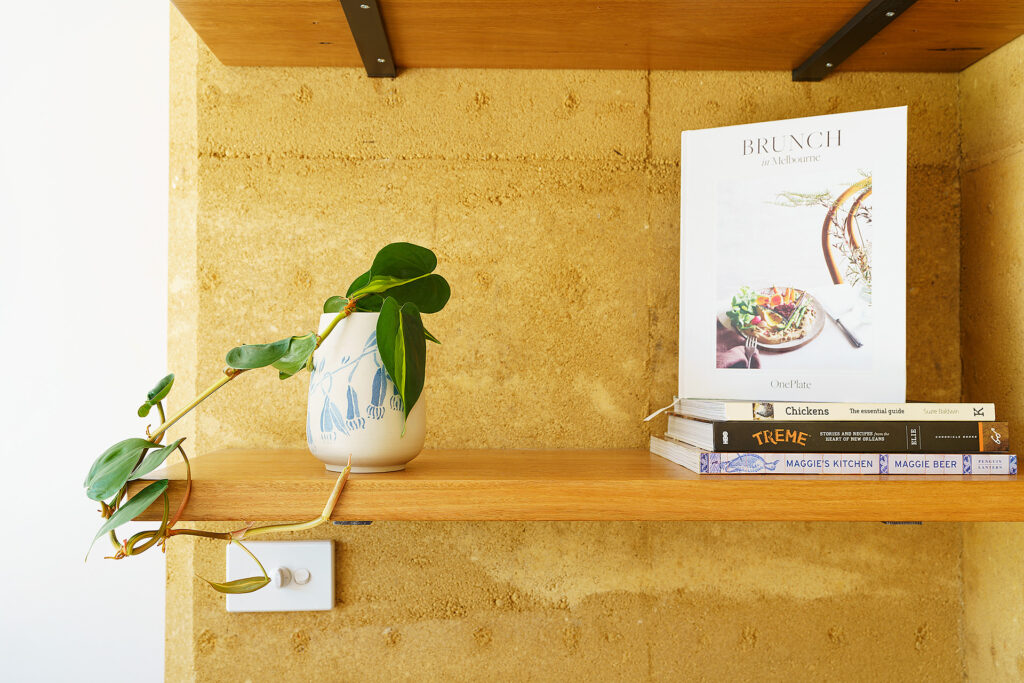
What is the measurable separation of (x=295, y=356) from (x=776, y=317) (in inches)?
22.6

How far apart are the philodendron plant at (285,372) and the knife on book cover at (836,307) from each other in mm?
469

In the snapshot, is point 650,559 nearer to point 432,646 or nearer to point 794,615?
point 794,615

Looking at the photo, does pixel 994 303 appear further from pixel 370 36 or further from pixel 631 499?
pixel 370 36

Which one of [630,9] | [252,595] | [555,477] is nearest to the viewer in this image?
[555,477]

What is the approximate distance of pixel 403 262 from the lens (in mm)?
702

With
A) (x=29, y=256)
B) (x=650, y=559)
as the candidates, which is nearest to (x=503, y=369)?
(x=650, y=559)

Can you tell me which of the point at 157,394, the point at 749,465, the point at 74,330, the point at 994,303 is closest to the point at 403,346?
the point at 157,394

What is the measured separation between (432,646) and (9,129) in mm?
975

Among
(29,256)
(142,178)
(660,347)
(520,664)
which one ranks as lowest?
(520,664)

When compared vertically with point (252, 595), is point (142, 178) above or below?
above

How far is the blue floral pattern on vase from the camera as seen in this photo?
0.68 meters

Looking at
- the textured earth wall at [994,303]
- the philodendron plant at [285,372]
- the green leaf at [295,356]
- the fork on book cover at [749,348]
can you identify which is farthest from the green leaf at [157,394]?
the textured earth wall at [994,303]

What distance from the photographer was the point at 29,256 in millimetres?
979

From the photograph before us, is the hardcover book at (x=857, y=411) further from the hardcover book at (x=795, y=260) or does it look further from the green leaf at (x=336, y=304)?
the green leaf at (x=336, y=304)
